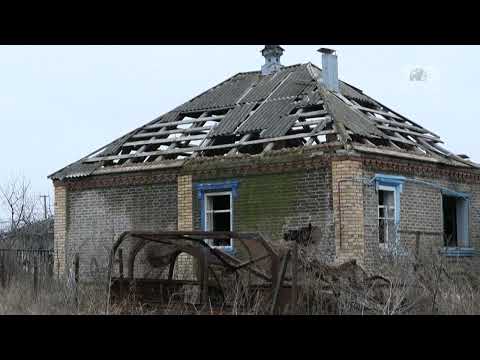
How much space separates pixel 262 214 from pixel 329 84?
14.6 ft

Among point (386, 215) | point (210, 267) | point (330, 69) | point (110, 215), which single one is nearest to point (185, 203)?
point (110, 215)

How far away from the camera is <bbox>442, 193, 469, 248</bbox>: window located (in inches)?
693

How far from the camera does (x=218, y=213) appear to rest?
55.4 feet

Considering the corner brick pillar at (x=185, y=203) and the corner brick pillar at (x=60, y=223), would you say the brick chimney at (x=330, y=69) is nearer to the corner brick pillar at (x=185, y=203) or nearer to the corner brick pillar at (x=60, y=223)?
the corner brick pillar at (x=185, y=203)

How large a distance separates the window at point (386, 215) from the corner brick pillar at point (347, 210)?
1128 mm

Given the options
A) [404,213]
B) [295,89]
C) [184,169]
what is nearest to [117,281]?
[184,169]

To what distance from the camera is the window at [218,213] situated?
16.2 metres

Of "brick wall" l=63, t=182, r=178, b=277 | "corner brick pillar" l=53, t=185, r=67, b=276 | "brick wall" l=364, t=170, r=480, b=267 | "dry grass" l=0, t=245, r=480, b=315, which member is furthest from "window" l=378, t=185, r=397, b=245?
"corner brick pillar" l=53, t=185, r=67, b=276

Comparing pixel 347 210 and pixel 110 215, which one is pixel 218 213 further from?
pixel 347 210

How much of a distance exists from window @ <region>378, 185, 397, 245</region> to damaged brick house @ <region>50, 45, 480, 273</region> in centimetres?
2

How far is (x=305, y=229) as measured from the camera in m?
14.6

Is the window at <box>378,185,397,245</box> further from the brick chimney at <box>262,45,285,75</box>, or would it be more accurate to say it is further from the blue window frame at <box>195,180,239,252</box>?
the brick chimney at <box>262,45,285,75</box>

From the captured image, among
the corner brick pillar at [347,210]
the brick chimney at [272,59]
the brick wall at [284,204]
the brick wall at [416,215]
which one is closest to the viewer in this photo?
the corner brick pillar at [347,210]

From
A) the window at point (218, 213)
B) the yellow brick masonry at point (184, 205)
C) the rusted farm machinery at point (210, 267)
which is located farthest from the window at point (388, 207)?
the rusted farm machinery at point (210, 267)
